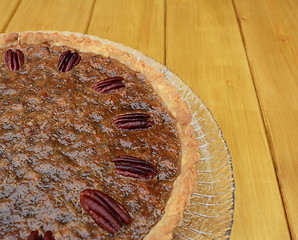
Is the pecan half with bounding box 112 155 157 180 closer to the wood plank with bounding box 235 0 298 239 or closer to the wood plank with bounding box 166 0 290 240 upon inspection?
the wood plank with bounding box 166 0 290 240

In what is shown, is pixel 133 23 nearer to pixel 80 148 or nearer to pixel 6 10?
pixel 6 10

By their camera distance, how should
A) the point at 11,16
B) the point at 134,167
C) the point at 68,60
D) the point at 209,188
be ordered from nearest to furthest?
the point at 134,167, the point at 209,188, the point at 68,60, the point at 11,16

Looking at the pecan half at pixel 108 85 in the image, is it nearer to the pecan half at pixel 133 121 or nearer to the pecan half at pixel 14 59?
the pecan half at pixel 133 121

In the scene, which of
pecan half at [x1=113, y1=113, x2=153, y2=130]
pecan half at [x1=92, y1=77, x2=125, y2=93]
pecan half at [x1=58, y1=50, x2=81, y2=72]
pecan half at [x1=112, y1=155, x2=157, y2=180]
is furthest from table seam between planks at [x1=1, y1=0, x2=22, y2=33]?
pecan half at [x1=112, y1=155, x2=157, y2=180]

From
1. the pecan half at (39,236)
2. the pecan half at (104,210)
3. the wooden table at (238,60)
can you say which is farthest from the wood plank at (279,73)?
the pecan half at (39,236)

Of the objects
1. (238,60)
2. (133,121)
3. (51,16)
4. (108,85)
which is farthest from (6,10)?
(238,60)

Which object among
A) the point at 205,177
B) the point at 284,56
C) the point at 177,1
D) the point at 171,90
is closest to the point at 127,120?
the point at 171,90
